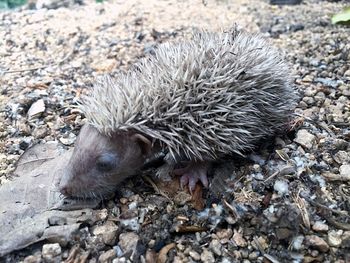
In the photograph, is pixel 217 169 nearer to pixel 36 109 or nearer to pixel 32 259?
pixel 32 259

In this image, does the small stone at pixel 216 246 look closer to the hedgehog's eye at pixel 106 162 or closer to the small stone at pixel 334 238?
the small stone at pixel 334 238

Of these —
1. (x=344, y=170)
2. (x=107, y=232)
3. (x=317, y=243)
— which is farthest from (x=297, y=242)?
(x=107, y=232)

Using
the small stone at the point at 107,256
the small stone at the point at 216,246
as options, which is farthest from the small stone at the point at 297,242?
the small stone at the point at 107,256

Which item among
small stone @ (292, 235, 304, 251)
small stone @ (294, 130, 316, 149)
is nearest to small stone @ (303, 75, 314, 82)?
small stone @ (294, 130, 316, 149)

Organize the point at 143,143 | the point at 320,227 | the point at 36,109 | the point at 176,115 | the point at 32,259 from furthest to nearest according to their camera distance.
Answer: the point at 36,109
the point at 143,143
the point at 176,115
the point at 320,227
the point at 32,259

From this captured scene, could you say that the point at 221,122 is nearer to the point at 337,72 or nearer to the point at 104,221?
the point at 104,221

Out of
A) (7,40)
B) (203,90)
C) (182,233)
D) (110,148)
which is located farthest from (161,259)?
(7,40)
